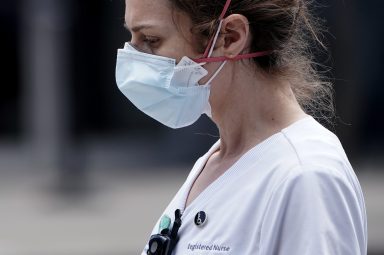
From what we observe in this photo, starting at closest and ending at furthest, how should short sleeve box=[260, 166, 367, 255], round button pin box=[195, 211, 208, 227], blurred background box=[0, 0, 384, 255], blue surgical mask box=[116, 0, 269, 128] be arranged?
short sleeve box=[260, 166, 367, 255] → round button pin box=[195, 211, 208, 227] → blue surgical mask box=[116, 0, 269, 128] → blurred background box=[0, 0, 384, 255]

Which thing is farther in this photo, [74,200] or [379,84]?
[379,84]

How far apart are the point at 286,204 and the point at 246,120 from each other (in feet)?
1.22

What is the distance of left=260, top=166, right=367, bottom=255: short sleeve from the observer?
2068mm

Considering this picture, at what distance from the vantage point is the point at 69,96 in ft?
49.5

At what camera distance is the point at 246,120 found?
242cm

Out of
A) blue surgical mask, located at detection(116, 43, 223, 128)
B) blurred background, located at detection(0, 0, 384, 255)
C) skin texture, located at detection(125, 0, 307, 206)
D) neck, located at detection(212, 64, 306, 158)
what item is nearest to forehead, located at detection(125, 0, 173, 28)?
skin texture, located at detection(125, 0, 307, 206)

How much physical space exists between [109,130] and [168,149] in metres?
1.27

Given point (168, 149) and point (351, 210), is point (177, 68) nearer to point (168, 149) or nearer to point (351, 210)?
point (351, 210)

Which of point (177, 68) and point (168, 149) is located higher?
point (177, 68)

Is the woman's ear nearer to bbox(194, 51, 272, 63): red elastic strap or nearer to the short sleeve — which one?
bbox(194, 51, 272, 63): red elastic strap

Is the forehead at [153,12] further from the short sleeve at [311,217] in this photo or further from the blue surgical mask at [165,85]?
the short sleeve at [311,217]

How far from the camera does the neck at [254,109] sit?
93.3 inches

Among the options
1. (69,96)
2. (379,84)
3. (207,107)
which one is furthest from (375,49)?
(207,107)

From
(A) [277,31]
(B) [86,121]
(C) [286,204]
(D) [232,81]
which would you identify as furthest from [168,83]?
(B) [86,121]
